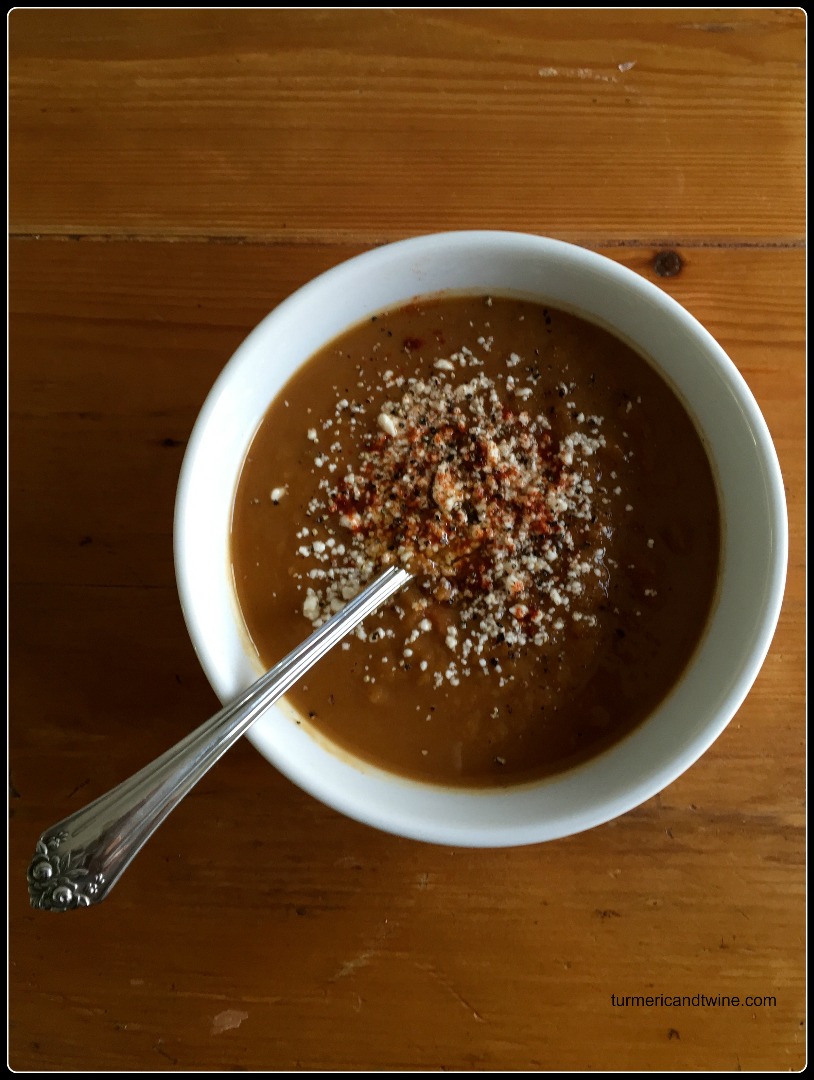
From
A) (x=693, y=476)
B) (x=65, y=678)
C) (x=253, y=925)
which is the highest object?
(x=693, y=476)

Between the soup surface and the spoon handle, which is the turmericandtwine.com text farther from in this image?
the spoon handle

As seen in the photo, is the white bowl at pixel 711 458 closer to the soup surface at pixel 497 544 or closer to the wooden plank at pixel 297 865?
the soup surface at pixel 497 544

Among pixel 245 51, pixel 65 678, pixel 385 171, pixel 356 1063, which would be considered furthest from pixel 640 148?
pixel 356 1063

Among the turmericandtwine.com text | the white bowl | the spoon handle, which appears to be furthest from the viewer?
the turmericandtwine.com text

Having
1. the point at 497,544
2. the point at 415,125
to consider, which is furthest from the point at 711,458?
the point at 415,125

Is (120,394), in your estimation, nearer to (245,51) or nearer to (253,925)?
(245,51)

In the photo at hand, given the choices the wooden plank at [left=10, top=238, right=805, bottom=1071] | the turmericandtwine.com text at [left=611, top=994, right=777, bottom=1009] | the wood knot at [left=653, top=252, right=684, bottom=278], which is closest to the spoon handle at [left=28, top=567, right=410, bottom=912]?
the wooden plank at [left=10, top=238, right=805, bottom=1071]
